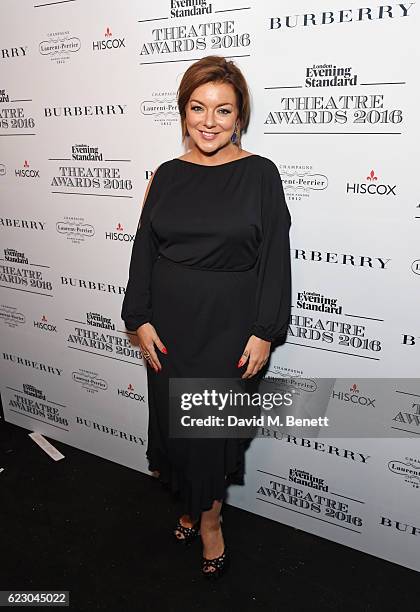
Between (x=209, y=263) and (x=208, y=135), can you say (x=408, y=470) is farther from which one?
(x=208, y=135)

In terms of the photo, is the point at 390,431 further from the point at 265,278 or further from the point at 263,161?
the point at 263,161

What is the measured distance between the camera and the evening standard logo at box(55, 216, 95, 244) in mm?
2340

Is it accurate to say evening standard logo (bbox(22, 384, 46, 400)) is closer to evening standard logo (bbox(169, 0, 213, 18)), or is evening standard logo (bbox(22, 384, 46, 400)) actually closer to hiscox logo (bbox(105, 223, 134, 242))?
hiscox logo (bbox(105, 223, 134, 242))

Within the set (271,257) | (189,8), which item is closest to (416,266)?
(271,257)

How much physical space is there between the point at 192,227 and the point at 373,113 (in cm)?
64

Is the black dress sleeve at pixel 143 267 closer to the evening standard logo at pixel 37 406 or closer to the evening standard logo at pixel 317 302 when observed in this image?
the evening standard logo at pixel 317 302

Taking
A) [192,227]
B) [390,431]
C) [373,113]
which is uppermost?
[373,113]

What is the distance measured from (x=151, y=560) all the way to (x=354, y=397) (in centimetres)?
98

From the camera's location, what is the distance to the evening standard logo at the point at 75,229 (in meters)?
2.34

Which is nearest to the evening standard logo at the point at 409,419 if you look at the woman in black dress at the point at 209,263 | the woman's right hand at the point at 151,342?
the woman in black dress at the point at 209,263

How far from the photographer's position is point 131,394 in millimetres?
2488

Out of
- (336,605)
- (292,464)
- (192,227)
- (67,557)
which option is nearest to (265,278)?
(192,227)

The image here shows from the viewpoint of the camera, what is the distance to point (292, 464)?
2.16 metres

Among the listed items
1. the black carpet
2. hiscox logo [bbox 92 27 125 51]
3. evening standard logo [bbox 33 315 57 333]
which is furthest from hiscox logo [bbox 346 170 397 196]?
evening standard logo [bbox 33 315 57 333]
